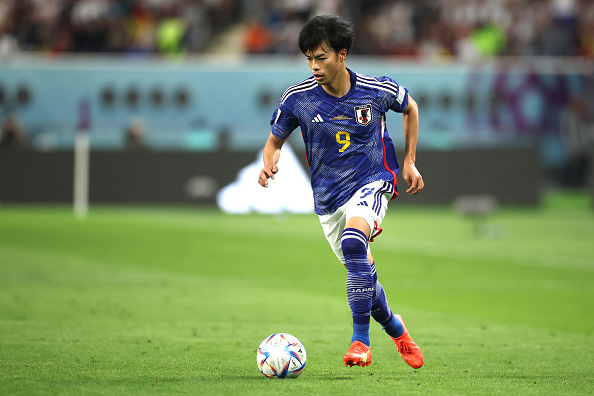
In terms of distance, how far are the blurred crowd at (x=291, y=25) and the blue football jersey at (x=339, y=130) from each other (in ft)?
72.2

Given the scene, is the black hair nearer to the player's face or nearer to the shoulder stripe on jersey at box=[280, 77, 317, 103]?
the player's face

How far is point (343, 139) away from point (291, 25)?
23.2 m

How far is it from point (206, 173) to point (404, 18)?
9976 mm

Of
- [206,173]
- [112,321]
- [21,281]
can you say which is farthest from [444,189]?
[112,321]

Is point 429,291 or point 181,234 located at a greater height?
point 429,291

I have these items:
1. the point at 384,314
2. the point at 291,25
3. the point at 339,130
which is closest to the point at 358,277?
the point at 384,314

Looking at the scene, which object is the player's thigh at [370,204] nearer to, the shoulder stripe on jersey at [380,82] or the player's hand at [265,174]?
the player's hand at [265,174]

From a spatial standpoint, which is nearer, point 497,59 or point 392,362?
point 392,362

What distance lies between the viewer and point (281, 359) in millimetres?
6293

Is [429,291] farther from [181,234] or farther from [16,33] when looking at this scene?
[16,33]

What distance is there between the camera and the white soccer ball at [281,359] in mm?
6297

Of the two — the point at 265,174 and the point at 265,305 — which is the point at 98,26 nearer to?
the point at 265,305

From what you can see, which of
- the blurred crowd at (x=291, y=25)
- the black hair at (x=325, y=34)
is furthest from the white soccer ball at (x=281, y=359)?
the blurred crowd at (x=291, y=25)

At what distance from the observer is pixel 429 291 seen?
12.2 metres
